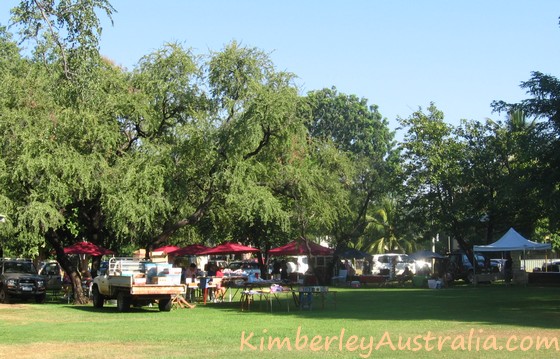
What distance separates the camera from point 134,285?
73.1ft

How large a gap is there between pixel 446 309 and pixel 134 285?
32.1 feet

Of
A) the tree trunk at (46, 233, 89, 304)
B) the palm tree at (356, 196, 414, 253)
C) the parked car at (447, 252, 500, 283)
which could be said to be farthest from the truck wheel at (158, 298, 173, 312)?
the palm tree at (356, 196, 414, 253)

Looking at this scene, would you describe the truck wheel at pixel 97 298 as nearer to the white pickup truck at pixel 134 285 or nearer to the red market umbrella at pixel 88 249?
the white pickup truck at pixel 134 285

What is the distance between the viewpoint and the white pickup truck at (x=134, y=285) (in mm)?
22422

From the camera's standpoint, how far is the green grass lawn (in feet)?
41.6

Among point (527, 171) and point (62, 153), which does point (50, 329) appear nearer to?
point (62, 153)

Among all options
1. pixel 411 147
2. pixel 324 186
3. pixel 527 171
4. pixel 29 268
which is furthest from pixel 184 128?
pixel 411 147

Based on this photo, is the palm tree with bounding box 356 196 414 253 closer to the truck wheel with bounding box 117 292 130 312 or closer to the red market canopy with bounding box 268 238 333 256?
the red market canopy with bounding box 268 238 333 256

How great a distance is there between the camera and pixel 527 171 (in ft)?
85.8

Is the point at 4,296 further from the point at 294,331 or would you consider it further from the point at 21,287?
the point at 294,331

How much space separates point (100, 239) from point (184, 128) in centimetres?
760

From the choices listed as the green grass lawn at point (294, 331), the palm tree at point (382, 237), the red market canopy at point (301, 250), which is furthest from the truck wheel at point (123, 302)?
the palm tree at point (382, 237)

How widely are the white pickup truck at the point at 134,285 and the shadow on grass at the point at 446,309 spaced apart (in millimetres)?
2091

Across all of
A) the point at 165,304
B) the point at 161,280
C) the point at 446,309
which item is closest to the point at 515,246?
the point at 446,309
